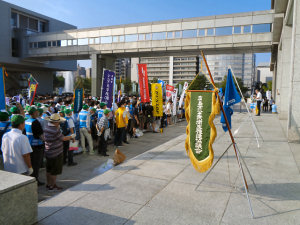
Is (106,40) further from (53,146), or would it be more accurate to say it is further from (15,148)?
(15,148)

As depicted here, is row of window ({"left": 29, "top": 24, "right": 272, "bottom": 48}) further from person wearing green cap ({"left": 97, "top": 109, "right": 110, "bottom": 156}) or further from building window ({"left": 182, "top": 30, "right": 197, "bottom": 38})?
person wearing green cap ({"left": 97, "top": 109, "right": 110, "bottom": 156})

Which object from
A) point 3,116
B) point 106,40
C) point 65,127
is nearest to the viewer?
point 3,116

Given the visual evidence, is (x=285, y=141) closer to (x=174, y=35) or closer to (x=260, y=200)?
(x=260, y=200)

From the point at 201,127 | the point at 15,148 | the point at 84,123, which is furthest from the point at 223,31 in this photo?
the point at 15,148

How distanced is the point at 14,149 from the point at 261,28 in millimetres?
28077

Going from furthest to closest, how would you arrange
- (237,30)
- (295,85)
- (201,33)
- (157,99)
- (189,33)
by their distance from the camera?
(189,33)
(201,33)
(237,30)
(157,99)
(295,85)

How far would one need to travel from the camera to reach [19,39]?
140 feet

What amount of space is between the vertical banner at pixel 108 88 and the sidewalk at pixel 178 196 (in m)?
3.76

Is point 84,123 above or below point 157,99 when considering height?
below

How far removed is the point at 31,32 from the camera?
143 feet

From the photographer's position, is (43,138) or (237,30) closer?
(43,138)

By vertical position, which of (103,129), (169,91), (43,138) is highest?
(169,91)

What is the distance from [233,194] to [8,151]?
14.1 ft

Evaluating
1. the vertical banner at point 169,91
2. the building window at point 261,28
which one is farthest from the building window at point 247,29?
the vertical banner at point 169,91
